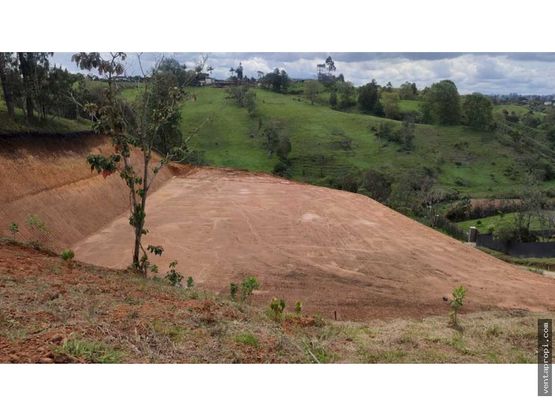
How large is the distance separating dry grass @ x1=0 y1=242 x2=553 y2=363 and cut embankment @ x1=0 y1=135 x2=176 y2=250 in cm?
614

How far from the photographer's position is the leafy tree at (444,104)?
1724 inches

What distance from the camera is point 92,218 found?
62.4ft

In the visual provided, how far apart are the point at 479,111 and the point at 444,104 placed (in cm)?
303

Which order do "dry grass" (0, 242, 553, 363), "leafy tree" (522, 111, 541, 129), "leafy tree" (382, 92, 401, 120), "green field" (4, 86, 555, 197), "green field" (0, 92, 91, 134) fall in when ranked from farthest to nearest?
"leafy tree" (382, 92, 401, 120) < "leafy tree" (522, 111, 541, 129) < "green field" (4, 86, 555, 197) < "green field" (0, 92, 91, 134) < "dry grass" (0, 242, 553, 363)

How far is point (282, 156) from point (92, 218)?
63.4ft

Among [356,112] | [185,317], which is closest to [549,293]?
[185,317]

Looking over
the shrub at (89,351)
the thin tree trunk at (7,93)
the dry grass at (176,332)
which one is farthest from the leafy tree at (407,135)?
the shrub at (89,351)

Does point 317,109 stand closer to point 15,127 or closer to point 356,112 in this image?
point 356,112

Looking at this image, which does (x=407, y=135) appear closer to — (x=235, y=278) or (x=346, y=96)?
(x=346, y=96)

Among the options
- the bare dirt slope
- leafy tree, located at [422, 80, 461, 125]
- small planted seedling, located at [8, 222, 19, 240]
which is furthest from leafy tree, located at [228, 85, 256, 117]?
small planted seedling, located at [8, 222, 19, 240]

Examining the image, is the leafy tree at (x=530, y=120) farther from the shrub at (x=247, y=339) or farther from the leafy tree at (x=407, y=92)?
the shrub at (x=247, y=339)

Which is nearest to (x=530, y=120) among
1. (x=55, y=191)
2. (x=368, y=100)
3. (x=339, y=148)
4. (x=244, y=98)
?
(x=368, y=100)

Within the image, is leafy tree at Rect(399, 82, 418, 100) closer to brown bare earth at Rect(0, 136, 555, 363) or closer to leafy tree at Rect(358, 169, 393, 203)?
leafy tree at Rect(358, 169, 393, 203)

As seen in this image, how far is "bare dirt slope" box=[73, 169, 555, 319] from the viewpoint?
1378 centimetres
